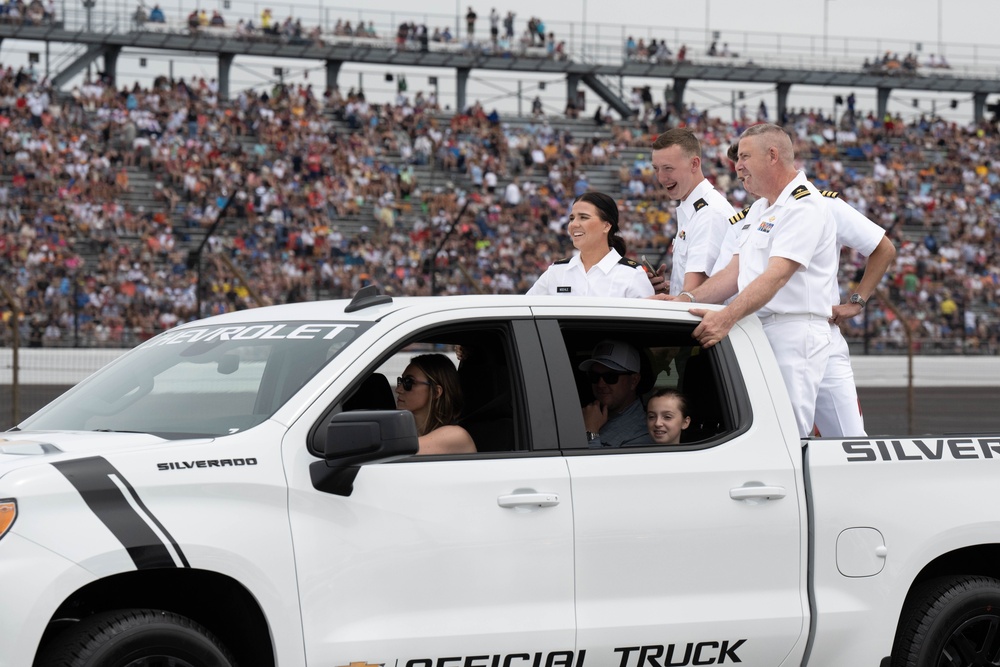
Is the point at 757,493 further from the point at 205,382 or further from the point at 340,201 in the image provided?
the point at 340,201

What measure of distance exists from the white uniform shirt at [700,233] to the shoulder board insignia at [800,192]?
82cm

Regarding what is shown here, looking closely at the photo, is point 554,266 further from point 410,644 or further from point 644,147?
point 644,147

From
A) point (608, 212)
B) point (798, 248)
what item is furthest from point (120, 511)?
point (608, 212)

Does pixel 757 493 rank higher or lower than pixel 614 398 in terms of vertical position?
lower

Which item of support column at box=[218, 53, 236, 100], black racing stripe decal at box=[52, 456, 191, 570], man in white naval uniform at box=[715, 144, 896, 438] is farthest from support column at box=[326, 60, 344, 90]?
black racing stripe decal at box=[52, 456, 191, 570]

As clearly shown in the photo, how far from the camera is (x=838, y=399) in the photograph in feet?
17.9

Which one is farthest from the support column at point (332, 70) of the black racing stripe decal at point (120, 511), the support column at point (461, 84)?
the black racing stripe decal at point (120, 511)

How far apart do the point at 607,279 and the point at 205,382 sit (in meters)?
2.31

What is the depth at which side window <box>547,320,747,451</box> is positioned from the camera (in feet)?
15.6

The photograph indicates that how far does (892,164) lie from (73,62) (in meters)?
21.9

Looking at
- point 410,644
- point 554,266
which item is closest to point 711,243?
point 554,266

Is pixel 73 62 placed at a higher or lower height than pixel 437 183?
higher

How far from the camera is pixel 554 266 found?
6539 millimetres

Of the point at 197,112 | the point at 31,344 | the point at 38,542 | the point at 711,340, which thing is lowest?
the point at 31,344
